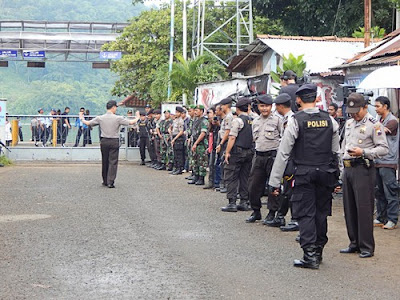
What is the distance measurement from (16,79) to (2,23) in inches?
1387

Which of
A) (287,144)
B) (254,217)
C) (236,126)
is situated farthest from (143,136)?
(287,144)

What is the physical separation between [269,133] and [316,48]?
36.8ft

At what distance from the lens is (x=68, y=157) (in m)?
26.8

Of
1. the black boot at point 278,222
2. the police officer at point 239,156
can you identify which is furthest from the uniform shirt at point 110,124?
the black boot at point 278,222

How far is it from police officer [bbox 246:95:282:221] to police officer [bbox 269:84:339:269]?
9.62ft

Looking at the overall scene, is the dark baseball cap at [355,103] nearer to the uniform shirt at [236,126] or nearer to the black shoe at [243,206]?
the uniform shirt at [236,126]

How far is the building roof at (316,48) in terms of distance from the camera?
20.6 metres

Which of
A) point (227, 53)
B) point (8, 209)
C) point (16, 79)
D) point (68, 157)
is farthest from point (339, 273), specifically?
point (16, 79)

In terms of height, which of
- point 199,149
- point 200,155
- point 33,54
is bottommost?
point 200,155

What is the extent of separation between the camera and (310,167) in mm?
8219

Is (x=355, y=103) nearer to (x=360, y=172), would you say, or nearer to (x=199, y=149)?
(x=360, y=172)

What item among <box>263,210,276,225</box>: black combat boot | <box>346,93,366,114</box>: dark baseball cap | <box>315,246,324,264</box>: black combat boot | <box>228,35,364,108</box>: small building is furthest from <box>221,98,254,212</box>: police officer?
<box>228,35,364,108</box>: small building

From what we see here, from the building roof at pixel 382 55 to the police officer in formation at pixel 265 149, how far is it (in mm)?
3305

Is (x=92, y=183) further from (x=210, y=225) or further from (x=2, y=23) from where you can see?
(x=2, y=23)
